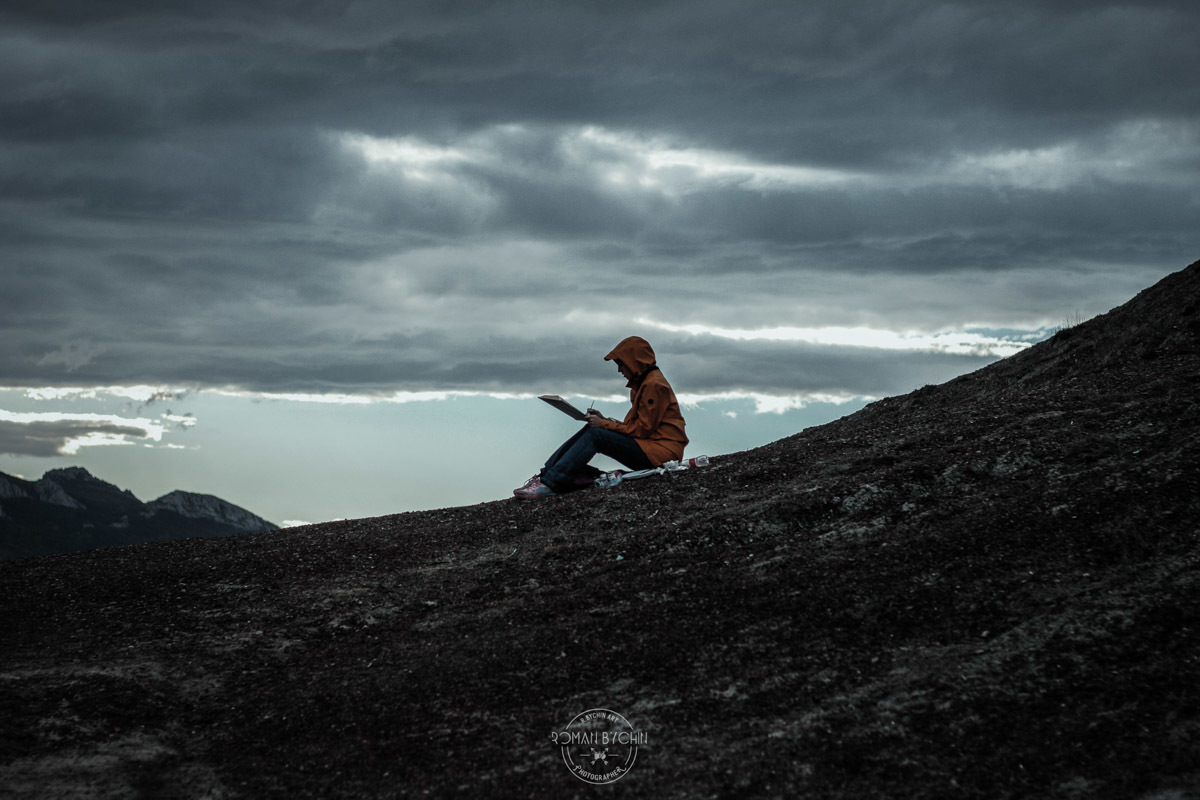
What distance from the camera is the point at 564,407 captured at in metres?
14.2

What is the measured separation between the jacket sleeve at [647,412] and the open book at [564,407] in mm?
406

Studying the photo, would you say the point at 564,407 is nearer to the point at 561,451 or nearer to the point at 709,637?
the point at 561,451

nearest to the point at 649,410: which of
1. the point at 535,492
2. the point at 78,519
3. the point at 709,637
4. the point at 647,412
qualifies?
the point at 647,412

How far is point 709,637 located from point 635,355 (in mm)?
6548

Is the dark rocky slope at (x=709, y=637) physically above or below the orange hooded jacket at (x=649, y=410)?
below

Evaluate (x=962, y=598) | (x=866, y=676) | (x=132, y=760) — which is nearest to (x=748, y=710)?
(x=866, y=676)

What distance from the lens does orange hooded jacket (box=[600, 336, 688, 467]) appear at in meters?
13.9

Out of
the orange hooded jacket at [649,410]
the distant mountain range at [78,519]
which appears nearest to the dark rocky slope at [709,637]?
the orange hooded jacket at [649,410]

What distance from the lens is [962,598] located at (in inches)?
315

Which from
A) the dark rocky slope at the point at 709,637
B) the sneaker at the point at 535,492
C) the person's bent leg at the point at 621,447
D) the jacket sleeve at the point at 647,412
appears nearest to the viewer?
the dark rocky slope at the point at 709,637

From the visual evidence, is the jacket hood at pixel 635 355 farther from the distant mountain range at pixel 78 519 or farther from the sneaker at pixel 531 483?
the distant mountain range at pixel 78 519

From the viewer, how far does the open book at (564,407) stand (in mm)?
14141

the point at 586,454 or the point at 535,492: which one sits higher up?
the point at 586,454

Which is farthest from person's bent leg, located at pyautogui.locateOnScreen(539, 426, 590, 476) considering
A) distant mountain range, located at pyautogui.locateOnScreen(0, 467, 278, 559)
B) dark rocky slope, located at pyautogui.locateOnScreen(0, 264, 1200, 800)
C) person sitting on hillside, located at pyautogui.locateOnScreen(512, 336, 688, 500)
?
distant mountain range, located at pyautogui.locateOnScreen(0, 467, 278, 559)
